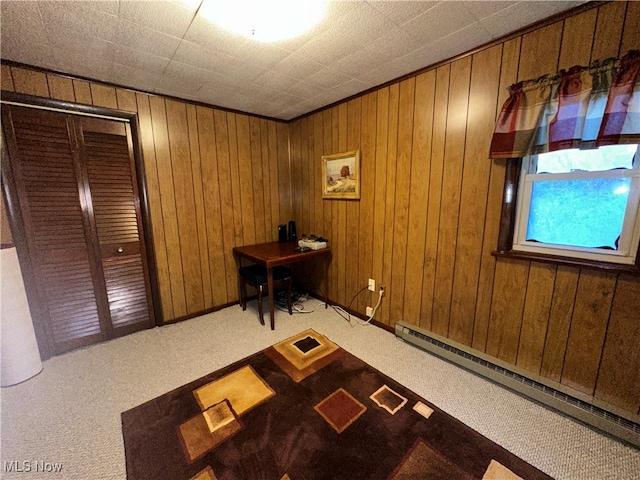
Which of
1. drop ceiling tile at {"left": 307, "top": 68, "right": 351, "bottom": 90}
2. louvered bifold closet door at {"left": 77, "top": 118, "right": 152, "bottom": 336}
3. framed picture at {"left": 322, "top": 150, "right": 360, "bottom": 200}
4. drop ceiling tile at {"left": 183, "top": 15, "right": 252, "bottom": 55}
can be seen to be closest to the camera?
drop ceiling tile at {"left": 183, "top": 15, "right": 252, "bottom": 55}

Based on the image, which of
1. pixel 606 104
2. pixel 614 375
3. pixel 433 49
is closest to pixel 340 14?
pixel 433 49

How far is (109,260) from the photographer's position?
2.29m

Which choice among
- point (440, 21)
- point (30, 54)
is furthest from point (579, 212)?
point (30, 54)

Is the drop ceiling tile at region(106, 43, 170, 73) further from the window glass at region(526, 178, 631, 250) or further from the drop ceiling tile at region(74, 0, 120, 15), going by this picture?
the window glass at region(526, 178, 631, 250)

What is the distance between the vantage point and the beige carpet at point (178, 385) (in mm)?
Answer: 1270

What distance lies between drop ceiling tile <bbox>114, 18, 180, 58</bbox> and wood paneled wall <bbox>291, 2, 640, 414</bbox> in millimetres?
1556

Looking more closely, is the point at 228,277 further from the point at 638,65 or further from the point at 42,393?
the point at 638,65

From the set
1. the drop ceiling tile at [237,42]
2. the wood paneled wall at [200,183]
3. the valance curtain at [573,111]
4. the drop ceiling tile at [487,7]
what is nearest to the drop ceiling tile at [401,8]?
the drop ceiling tile at [237,42]

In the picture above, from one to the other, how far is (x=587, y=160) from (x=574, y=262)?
0.59 m

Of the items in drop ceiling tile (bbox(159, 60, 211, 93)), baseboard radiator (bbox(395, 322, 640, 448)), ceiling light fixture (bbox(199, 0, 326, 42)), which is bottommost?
baseboard radiator (bbox(395, 322, 640, 448))

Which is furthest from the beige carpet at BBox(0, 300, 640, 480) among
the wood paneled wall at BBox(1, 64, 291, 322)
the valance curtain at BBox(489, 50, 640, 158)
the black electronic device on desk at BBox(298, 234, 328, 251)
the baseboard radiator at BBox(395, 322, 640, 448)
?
the valance curtain at BBox(489, 50, 640, 158)

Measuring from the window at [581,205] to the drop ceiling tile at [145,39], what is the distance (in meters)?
2.41

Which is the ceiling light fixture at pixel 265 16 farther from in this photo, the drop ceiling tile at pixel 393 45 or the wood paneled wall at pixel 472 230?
the wood paneled wall at pixel 472 230

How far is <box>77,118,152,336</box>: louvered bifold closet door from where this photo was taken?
7.07ft
